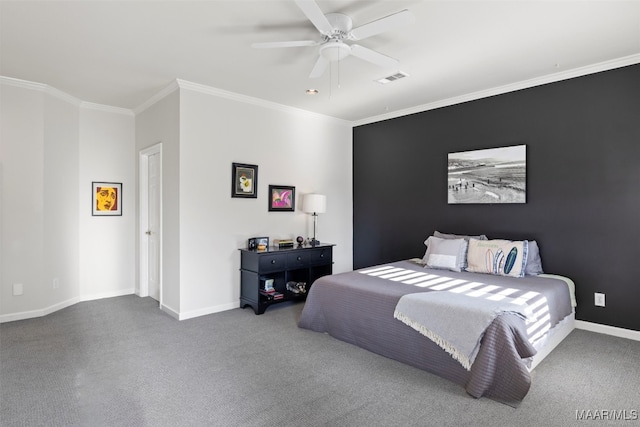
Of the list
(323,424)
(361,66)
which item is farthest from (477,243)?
(323,424)

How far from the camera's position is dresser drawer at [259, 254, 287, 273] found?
13.8 feet

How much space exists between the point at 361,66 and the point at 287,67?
0.74 meters

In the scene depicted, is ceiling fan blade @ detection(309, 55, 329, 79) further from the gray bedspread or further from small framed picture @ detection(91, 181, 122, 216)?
small framed picture @ detection(91, 181, 122, 216)

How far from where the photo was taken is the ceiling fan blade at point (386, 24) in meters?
2.19

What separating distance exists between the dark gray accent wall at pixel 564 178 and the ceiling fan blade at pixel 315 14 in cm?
269

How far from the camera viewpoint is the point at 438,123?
4844mm

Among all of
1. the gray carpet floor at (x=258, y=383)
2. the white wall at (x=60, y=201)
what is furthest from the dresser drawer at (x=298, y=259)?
the white wall at (x=60, y=201)

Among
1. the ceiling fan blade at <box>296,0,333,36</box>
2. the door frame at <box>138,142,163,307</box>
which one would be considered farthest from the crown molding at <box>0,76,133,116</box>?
the ceiling fan blade at <box>296,0,333,36</box>

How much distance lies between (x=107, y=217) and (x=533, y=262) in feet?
17.7

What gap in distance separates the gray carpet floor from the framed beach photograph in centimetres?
159

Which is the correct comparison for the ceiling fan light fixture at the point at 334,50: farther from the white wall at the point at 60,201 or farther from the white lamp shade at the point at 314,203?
the white wall at the point at 60,201

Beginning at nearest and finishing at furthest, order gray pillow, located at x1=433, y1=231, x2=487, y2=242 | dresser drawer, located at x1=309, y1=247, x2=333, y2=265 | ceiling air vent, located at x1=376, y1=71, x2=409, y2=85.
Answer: ceiling air vent, located at x1=376, y1=71, x2=409, y2=85
gray pillow, located at x1=433, y1=231, x2=487, y2=242
dresser drawer, located at x1=309, y1=247, x2=333, y2=265

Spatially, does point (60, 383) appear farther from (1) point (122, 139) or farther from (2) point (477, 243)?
(2) point (477, 243)

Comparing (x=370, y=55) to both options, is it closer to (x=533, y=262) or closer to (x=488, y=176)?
(x=488, y=176)
